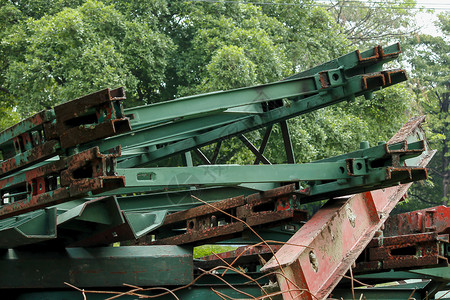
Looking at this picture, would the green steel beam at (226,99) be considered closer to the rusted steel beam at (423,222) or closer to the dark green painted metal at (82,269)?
the dark green painted metal at (82,269)

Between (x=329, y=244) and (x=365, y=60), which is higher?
(x=365, y=60)

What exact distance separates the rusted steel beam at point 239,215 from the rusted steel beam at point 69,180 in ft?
5.02

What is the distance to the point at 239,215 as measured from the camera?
17.3 feet

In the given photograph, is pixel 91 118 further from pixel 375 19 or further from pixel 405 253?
pixel 375 19

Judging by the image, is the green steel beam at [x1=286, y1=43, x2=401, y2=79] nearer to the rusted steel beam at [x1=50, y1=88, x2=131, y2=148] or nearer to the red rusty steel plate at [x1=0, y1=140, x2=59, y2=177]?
the rusted steel beam at [x1=50, y1=88, x2=131, y2=148]

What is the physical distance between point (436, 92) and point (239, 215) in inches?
1223

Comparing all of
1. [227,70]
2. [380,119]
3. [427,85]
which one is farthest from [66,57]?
[427,85]

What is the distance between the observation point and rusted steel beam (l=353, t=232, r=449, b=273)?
4.83 metres

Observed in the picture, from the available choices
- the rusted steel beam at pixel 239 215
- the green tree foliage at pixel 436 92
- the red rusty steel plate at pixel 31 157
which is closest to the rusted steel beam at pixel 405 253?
the rusted steel beam at pixel 239 215

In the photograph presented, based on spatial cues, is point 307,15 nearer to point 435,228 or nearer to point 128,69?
point 128,69

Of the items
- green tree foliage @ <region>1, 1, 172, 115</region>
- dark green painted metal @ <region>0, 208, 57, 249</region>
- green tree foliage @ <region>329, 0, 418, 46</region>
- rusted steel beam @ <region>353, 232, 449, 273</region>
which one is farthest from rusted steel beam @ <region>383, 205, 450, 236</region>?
green tree foliage @ <region>329, 0, 418, 46</region>

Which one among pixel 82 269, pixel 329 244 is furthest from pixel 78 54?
pixel 329 244

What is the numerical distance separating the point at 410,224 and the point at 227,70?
457 inches

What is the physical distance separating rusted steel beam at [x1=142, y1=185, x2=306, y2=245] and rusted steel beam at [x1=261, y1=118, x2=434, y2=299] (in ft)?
0.89
